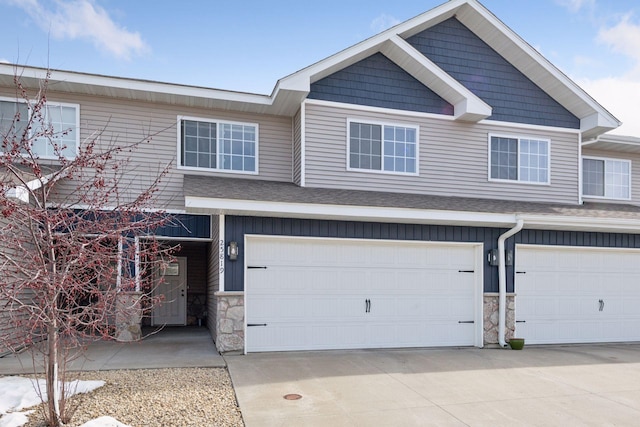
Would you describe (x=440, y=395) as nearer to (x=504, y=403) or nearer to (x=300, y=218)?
(x=504, y=403)

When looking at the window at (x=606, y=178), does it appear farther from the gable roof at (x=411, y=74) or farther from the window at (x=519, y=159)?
the window at (x=519, y=159)

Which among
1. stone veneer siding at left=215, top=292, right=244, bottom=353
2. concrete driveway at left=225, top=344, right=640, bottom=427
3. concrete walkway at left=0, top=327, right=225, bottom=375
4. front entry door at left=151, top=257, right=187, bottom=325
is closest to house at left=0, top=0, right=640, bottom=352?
stone veneer siding at left=215, top=292, right=244, bottom=353

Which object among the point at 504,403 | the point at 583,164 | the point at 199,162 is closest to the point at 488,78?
the point at 583,164

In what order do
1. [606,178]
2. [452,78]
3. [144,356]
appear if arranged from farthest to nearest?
[606,178] < [452,78] < [144,356]

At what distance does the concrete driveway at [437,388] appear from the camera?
5141mm

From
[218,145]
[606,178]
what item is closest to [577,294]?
[606,178]

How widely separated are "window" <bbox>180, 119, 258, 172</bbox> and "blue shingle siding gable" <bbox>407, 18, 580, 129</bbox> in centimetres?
432

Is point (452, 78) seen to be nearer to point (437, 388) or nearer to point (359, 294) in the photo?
point (359, 294)

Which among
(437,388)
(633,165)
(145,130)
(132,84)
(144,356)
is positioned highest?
(132,84)

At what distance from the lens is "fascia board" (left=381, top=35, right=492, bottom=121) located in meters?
10.2

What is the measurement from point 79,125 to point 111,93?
922 millimetres

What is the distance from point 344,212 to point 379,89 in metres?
3.65

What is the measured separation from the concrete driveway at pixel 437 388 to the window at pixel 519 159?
166 inches

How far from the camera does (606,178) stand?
13.0 m
